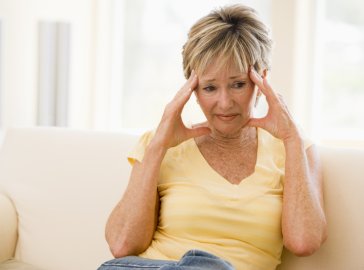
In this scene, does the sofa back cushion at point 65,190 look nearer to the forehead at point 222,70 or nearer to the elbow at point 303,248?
the forehead at point 222,70

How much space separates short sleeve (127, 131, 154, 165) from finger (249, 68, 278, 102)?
358 mm

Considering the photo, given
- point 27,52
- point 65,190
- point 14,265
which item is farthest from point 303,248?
point 27,52

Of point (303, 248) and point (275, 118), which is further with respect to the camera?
point (275, 118)

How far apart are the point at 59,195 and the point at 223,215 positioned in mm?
712

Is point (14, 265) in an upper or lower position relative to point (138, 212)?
lower

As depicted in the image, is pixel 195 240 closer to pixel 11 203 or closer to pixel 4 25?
pixel 11 203

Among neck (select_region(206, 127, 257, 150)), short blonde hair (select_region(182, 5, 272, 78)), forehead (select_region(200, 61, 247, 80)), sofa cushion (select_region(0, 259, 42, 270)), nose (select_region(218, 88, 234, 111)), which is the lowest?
sofa cushion (select_region(0, 259, 42, 270))

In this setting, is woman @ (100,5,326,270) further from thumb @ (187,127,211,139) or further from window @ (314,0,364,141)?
window @ (314,0,364,141)

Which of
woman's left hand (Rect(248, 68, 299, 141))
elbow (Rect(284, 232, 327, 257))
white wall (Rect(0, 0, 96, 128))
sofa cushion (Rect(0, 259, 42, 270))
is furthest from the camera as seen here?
white wall (Rect(0, 0, 96, 128))

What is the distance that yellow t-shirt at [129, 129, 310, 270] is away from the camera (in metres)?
1.57

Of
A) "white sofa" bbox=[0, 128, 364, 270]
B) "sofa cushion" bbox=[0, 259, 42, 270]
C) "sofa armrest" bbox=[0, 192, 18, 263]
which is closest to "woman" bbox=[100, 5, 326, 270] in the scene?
"white sofa" bbox=[0, 128, 364, 270]

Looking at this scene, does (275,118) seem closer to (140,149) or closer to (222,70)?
(222,70)

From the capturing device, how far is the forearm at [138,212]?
5.32 feet

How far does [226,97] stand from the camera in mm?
1638
